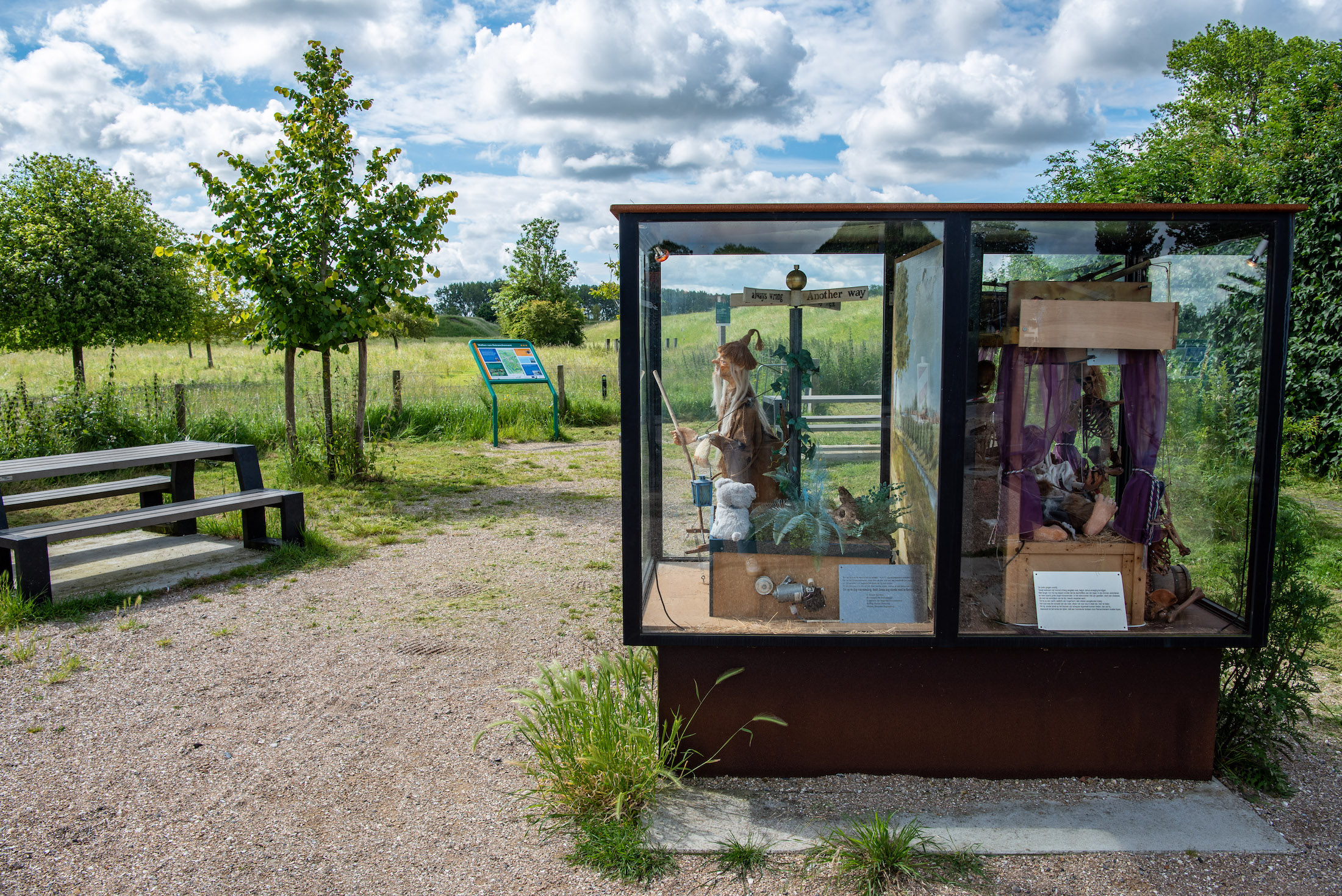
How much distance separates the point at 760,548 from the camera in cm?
343

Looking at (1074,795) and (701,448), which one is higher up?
(701,448)

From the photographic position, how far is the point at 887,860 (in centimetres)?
272

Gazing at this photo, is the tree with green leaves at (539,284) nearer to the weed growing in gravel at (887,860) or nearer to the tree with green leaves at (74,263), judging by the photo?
the tree with green leaves at (74,263)

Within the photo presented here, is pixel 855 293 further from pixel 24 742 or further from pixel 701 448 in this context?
pixel 24 742

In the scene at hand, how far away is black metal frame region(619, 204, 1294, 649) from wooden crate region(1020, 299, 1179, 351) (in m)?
0.30

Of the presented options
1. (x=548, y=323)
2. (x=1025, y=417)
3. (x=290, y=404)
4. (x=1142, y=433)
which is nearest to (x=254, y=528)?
(x=290, y=404)

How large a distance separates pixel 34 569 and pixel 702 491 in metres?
4.33

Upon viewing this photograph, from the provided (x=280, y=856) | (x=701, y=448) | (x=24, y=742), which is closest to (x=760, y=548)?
(x=701, y=448)

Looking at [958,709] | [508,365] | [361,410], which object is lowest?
[958,709]

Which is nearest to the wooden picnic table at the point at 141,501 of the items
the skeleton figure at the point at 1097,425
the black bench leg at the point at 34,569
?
the black bench leg at the point at 34,569

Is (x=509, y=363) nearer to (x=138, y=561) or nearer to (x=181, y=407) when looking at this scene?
(x=181, y=407)

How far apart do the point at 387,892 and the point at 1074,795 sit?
2411 millimetres

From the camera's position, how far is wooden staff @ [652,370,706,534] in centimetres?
342

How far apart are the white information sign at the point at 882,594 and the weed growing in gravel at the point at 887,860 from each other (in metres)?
0.70
